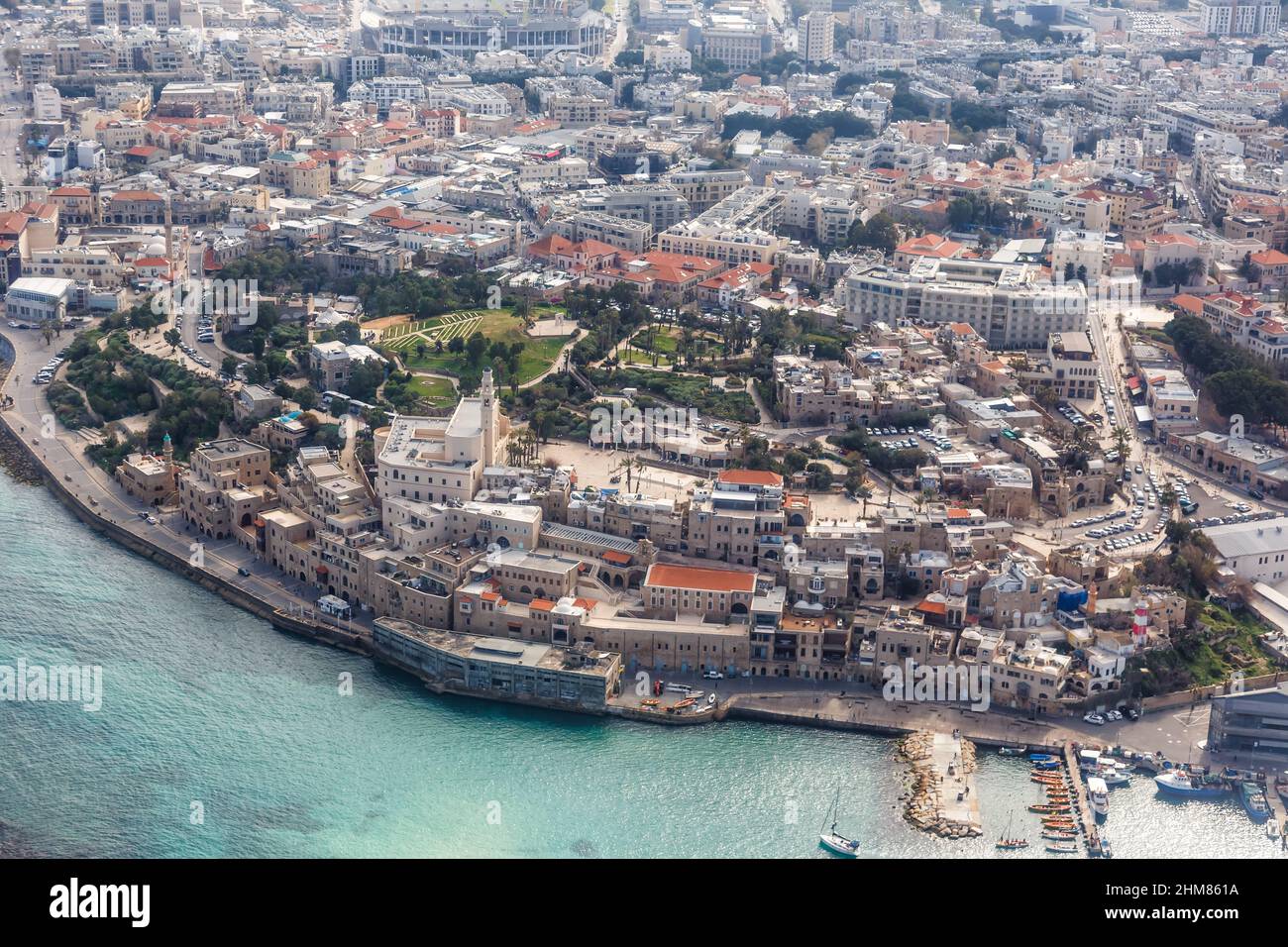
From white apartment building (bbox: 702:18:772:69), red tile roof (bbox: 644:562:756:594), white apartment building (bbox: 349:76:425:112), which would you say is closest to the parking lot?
red tile roof (bbox: 644:562:756:594)

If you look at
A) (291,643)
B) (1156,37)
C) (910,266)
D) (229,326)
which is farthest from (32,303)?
(1156,37)

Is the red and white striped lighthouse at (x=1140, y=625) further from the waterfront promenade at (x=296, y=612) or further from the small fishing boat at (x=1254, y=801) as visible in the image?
the small fishing boat at (x=1254, y=801)

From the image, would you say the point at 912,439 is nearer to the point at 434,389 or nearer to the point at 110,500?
the point at 434,389

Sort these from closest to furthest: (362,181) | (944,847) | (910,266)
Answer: (944,847), (910,266), (362,181)

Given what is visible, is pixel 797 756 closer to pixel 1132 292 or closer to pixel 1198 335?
pixel 1198 335

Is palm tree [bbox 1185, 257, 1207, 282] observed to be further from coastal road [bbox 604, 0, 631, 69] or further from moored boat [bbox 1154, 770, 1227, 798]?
coastal road [bbox 604, 0, 631, 69]

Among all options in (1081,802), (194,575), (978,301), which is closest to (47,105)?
(194,575)

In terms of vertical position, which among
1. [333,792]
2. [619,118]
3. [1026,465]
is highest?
[619,118]

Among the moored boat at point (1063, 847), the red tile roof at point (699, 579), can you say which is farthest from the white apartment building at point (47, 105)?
the moored boat at point (1063, 847)
